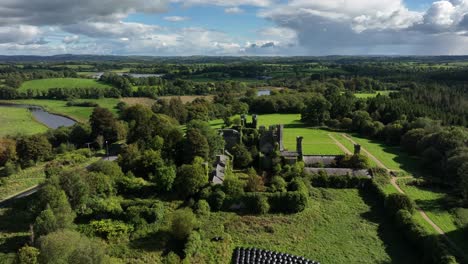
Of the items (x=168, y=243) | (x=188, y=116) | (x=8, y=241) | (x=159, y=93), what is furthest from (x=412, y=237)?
(x=159, y=93)

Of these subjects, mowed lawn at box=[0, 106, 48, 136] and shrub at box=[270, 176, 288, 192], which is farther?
mowed lawn at box=[0, 106, 48, 136]

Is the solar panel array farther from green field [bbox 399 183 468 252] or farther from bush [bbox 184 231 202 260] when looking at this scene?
green field [bbox 399 183 468 252]

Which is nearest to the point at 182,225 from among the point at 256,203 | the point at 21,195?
the point at 256,203

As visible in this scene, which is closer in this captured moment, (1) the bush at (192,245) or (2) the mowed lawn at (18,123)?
(1) the bush at (192,245)

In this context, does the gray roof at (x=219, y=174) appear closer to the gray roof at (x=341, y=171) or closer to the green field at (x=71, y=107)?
the gray roof at (x=341, y=171)

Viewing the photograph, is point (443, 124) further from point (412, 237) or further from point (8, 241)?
point (8, 241)

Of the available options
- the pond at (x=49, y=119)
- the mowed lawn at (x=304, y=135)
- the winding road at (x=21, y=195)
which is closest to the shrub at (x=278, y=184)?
the mowed lawn at (x=304, y=135)

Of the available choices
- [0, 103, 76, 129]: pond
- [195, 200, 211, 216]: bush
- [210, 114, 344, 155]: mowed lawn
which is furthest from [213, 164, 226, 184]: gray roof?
[0, 103, 76, 129]: pond
